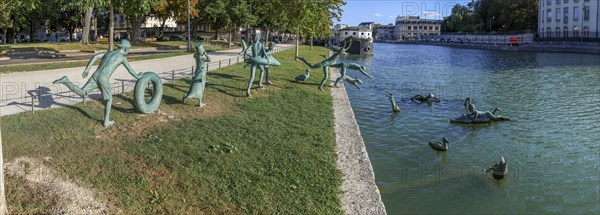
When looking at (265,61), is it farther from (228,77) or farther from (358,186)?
(358,186)

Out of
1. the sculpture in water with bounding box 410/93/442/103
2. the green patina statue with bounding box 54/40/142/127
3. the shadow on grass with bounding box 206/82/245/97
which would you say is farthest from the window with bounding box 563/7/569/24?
the green patina statue with bounding box 54/40/142/127

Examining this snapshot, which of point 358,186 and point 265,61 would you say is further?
point 265,61

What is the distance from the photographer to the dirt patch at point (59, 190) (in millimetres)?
7414

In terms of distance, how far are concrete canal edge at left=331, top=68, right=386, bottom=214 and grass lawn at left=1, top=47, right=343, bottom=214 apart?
0.19 metres

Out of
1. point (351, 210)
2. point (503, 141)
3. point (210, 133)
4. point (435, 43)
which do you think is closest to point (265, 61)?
point (210, 133)

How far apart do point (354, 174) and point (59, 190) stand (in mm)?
5015

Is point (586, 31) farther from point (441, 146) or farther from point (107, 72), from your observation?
point (107, 72)

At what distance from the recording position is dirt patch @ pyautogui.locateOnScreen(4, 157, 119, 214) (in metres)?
7.41

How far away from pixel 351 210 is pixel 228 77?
1330 cm

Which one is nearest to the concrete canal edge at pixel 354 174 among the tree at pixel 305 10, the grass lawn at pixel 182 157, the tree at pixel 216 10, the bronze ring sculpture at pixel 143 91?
the grass lawn at pixel 182 157

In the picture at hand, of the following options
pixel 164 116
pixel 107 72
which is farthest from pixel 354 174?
pixel 107 72

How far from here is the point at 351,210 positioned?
7.95 m

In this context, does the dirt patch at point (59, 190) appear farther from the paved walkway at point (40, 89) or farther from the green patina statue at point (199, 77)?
the green patina statue at point (199, 77)

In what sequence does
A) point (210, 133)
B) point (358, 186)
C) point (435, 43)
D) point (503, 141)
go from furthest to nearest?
point (435, 43) → point (503, 141) → point (210, 133) → point (358, 186)
